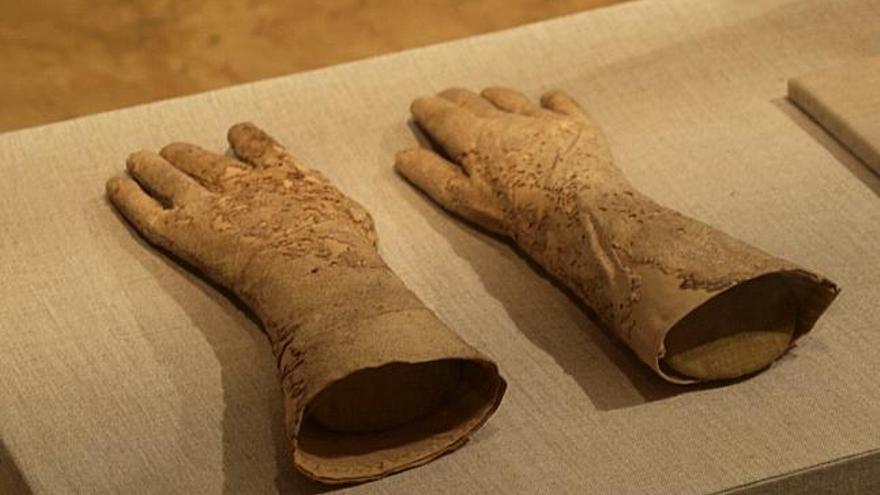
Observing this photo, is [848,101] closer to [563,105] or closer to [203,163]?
[563,105]

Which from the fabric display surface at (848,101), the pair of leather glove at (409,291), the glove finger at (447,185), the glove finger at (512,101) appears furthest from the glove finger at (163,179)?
the fabric display surface at (848,101)

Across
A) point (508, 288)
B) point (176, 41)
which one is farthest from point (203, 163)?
point (176, 41)

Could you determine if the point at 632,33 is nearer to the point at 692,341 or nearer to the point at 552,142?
the point at 552,142

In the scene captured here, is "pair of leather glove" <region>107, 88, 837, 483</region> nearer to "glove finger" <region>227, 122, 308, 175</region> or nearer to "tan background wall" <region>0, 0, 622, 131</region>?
"glove finger" <region>227, 122, 308, 175</region>

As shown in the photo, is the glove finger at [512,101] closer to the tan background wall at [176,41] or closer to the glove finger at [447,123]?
the glove finger at [447,123]

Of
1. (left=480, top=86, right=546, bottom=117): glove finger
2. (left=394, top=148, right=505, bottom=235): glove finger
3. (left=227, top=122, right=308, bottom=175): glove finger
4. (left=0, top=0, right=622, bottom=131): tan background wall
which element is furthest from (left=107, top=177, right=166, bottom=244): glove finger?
(left=0, top=0, right=622, bottom=131): tan background wall
